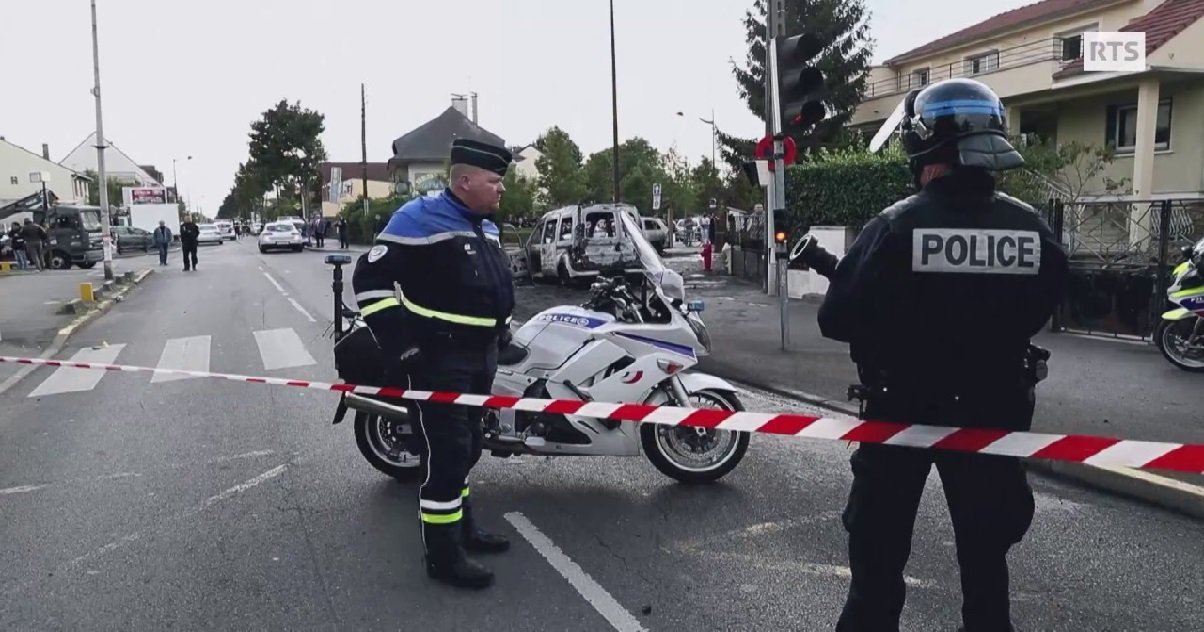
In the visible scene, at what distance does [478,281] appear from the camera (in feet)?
13.0

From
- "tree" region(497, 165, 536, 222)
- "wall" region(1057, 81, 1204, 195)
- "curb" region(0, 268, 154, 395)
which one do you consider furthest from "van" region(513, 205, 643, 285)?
"tree" region(497, 165, 536, 222)

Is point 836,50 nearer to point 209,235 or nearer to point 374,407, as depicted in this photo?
point 374,407

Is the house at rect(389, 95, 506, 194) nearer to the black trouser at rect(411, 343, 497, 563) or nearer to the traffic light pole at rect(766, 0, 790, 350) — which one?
the traffic light pole at rect(766, 0, 790, 350)

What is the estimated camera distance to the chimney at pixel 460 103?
75000 mm

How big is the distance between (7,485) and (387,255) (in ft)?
11.7

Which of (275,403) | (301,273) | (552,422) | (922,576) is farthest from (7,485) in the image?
(301,273)

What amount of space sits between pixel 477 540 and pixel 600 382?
1.21 meters

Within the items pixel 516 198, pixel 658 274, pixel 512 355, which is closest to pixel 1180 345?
pixel 658 274

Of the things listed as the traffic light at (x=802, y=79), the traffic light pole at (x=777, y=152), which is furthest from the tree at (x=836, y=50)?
the traffic light at (x=802, y=79)

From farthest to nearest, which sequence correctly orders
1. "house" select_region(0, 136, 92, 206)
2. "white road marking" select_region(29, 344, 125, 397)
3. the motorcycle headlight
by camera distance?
"house" select_region(0, 136, 92, 206), "white road marking" select_region(29, 344, 125, 397), the motorcycle headlight

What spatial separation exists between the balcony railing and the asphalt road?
67.3 ft

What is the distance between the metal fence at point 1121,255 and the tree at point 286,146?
74.2 metres

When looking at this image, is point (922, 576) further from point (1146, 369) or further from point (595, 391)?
point (1146, 369)

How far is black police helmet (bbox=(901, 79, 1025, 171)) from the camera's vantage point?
2.54 meters
